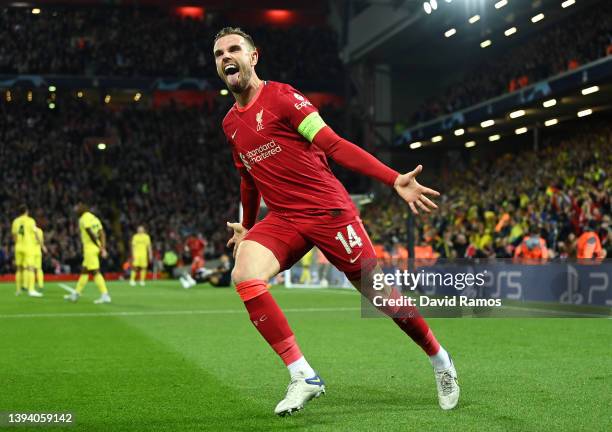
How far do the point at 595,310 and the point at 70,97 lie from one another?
36987mm

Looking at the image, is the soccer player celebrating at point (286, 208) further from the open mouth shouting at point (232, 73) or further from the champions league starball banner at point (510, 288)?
the champions league starball banner at point (510, 288)

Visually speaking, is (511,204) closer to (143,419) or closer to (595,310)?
(595,310)

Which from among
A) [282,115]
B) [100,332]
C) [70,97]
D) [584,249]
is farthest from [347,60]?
[282,115]

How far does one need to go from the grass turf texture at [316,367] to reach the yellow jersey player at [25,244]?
25.9 ft

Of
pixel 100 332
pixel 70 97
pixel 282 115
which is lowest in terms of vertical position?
pixel 100 332

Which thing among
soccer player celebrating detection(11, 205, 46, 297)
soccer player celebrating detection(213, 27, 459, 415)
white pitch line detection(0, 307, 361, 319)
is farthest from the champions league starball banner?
soccer player celebrating detection(11, 205, 46, 297)

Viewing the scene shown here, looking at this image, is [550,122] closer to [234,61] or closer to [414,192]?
[234,61]

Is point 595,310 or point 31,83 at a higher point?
point 31,83

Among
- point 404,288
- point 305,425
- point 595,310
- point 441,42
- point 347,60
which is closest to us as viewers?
point 305,425

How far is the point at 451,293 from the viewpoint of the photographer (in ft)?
48.5

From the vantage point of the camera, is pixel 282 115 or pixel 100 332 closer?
pixel 282 115

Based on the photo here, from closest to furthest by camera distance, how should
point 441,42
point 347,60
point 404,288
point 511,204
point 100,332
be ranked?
1. point 100,332
2. point 404,288
3. point 511,204
4. point 441,42
5. point 347,60

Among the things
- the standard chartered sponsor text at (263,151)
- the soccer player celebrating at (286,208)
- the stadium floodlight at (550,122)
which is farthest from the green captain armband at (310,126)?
the stadium floodlight at (550,122)

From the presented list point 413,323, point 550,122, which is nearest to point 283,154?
point 413,323
